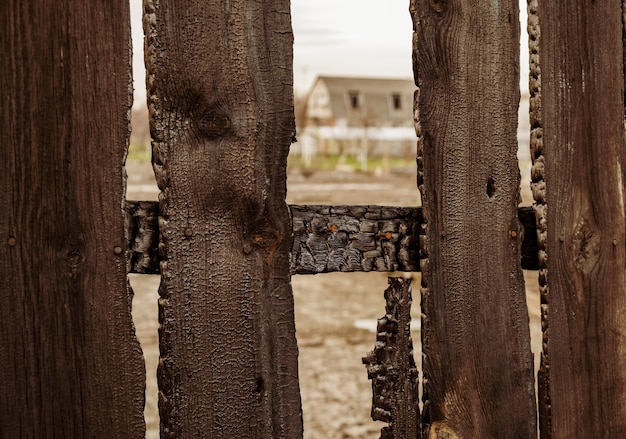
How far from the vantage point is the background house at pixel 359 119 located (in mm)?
43469

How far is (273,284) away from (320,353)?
396 cm

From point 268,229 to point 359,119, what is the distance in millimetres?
44358

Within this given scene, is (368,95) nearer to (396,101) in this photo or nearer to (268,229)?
(396,101)

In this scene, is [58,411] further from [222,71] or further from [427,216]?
[427,216]

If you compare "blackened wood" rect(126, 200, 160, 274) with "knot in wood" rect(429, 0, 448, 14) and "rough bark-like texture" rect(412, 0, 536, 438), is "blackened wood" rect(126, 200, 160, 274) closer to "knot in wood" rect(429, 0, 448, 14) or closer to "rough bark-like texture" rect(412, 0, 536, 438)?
"rough bark-like texture" rect(412, 0, 536, 438)

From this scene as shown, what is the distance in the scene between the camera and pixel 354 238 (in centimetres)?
149

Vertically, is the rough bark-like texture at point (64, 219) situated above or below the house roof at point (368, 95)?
below

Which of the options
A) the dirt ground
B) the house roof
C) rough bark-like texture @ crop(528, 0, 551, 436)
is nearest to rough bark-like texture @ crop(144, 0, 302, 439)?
rough bark-like texture @ crop(528, 0, 551, 436)

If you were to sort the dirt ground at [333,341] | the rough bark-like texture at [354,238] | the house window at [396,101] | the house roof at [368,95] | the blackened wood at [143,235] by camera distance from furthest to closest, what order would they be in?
the house window at [396,101]
the house roof at [368,95]
the dirt ground at [333,341]
the rough bark-like texture at [354,238]
the blackened wood at [143,235]

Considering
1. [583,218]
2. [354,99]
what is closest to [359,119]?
[354,99]

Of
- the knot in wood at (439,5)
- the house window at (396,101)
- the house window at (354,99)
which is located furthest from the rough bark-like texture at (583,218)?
the house window at (396,101)

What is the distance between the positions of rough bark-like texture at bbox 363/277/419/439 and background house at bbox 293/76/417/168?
4036 cm

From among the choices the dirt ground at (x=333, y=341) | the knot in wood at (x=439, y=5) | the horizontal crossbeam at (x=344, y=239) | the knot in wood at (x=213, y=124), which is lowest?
the dirt ground at (x=333, y=341)

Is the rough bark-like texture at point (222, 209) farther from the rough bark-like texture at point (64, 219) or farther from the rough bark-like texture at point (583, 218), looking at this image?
the rough bark-like texture at point (583, 218)
